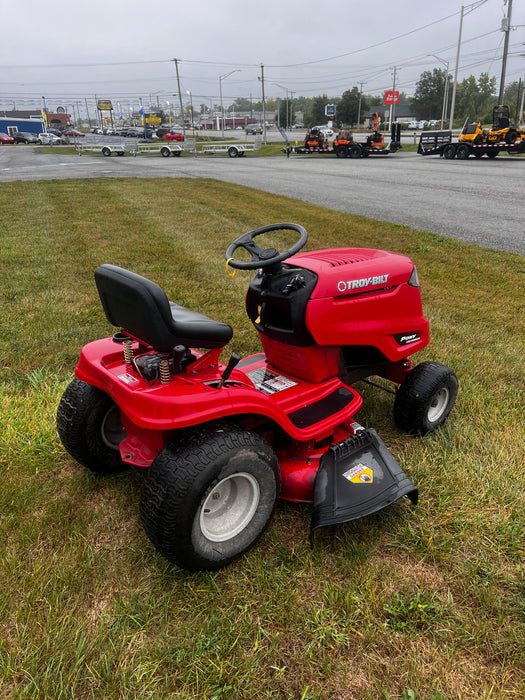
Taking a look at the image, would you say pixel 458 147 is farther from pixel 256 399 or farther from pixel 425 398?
pixel 256 399

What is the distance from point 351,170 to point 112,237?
14.3 meters

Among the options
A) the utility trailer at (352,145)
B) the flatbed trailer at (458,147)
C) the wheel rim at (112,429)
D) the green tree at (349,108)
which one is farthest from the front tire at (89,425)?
the green tree at (349,108)

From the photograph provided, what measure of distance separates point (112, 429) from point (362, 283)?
4.89 ft

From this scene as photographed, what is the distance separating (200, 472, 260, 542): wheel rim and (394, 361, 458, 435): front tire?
3.97ft

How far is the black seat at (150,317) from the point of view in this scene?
1.81 m

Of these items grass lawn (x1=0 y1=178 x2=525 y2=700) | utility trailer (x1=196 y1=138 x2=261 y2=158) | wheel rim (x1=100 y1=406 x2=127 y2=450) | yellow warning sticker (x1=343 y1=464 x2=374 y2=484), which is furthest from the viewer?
utility trailer (x1=196 y1=138 x2=261 y2=158)

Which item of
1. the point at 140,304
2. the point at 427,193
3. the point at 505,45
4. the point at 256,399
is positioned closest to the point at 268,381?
the point at 256,399

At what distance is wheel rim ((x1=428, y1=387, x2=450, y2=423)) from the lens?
2.96m

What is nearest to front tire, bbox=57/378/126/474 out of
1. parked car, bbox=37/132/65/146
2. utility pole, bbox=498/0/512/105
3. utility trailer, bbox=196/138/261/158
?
utility trailer, bbox=196/138/261/158

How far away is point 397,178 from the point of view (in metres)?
16.1

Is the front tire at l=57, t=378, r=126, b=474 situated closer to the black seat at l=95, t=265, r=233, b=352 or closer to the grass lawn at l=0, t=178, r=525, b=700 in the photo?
the grass lawn at l=0, t=178, r=525, b=700

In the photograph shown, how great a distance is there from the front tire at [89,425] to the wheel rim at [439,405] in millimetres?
1813

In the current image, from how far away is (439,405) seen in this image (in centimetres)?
302

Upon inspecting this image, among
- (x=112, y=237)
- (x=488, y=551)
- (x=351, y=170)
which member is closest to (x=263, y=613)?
(x=488, y=551)
